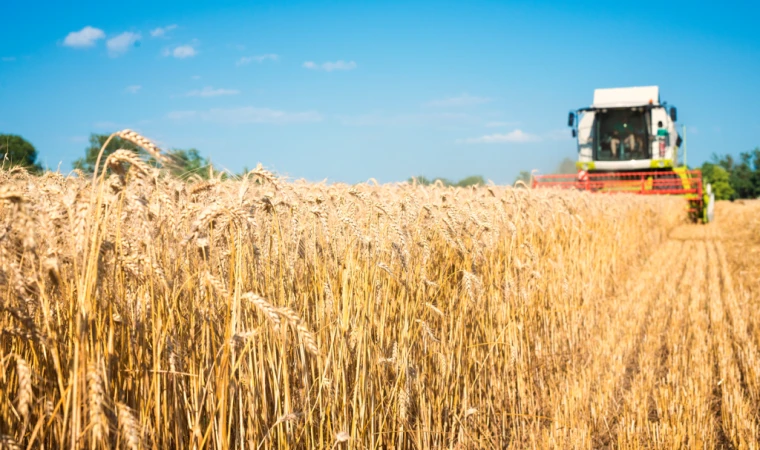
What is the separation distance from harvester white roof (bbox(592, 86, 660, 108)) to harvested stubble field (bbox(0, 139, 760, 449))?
13746mm

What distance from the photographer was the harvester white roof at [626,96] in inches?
724

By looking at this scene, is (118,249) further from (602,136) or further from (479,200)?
(602,136)

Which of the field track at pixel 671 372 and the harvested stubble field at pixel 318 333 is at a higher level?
the harvested stubble field at pixel 318 333

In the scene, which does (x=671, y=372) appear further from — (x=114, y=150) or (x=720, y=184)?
(x=720, y=184)

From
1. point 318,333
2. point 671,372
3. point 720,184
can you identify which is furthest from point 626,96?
point 720,184

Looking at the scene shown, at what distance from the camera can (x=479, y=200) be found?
4.50 meters

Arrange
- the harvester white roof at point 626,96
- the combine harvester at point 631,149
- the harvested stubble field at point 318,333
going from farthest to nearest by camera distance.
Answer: the harvester white roof at point 626,96
the combine harvester at point 631,149
the harvested stubble field at point 318,333

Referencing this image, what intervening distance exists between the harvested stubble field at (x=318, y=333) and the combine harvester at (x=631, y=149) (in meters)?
12.5

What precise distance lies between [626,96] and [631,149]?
1773 mm

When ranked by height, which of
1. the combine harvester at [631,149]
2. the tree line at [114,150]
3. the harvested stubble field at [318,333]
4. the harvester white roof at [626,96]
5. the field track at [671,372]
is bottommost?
the field track at [671,372]

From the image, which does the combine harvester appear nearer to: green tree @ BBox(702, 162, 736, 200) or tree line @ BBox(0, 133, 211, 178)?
tree line @ BBox(0, 133, 211, 178)

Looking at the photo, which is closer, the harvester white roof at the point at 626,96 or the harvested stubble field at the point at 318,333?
the harvested stubble field at the point at 318,333

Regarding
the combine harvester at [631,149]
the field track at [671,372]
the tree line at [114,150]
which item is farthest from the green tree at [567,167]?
the tree line at [114,150]

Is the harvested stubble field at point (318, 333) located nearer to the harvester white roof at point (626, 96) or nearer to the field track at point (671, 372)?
the field track at point (671, 372)
